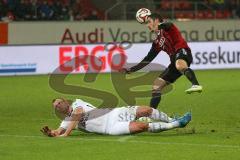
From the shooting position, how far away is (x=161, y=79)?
1472 cm

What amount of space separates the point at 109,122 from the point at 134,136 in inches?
20.1

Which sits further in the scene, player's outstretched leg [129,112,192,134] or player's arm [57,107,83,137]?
player's outstretched leg [129,112,192,134]

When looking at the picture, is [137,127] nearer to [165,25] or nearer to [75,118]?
[75,118]

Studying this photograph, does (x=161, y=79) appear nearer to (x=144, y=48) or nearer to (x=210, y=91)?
(x=210, y=91)

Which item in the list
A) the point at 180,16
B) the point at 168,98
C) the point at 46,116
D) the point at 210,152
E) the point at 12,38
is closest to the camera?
the point at 210,152

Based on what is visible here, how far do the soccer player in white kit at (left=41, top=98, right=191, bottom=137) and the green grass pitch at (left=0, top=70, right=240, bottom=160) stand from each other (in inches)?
6.1

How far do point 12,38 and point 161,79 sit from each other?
20607mm

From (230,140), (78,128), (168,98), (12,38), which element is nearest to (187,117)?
(230,140)

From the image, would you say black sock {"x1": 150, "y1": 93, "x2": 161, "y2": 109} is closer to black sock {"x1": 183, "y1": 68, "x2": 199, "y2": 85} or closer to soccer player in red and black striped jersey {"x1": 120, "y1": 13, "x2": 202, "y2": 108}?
soccer player in red and black striped jersey {"x1": 120, "y1": 13, "x2": 202, "y2": 108}

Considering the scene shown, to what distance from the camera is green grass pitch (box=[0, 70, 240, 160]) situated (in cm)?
1057

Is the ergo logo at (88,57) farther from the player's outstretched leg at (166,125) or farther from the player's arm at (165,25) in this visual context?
the player's outstretched leg at (166,125)

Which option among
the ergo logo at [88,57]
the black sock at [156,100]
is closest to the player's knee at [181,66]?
the black sock at [156,100]

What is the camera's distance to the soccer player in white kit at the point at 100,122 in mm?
12289

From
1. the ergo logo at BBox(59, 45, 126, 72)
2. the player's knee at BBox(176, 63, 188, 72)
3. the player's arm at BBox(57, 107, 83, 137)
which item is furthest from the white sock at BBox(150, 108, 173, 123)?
the ergo logo at BBox(59, 45, 126, 72)
